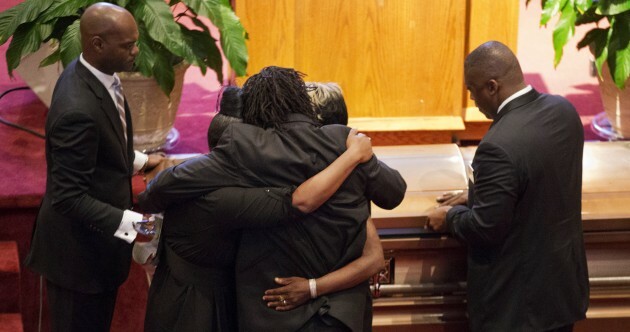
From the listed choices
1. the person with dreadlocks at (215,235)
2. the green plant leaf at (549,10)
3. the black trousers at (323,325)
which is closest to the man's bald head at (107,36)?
the person with dreadlocks at (215,235)

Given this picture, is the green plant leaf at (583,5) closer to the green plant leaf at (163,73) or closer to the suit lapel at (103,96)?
the green plant leaf at (163,73)

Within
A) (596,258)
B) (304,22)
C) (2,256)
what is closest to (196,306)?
(2,256)

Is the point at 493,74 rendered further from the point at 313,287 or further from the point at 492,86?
the point at 313,287

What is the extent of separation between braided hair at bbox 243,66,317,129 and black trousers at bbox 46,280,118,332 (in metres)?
0.85

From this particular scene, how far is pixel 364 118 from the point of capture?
4.43m

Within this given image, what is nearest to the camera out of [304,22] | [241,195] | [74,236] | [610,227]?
[241,195]

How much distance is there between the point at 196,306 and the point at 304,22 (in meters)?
1.87

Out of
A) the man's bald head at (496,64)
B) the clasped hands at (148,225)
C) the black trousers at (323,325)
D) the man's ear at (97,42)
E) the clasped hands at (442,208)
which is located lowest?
the clasped hands at (442,208)

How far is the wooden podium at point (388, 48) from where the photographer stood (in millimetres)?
4285

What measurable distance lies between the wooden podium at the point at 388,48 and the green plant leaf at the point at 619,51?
0.43 meters

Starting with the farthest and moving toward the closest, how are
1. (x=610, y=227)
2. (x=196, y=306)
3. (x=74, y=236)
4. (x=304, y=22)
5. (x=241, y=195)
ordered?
(x=304, y=22)
(x=610, y=227)
(x=74, y=236)
(x=196, y=306)
(x=241, y=195)

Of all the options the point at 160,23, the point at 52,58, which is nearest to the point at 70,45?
the point at 52,58

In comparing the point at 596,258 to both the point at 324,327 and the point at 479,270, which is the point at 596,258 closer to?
the point at 479,270

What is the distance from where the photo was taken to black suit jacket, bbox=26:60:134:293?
110 inches
